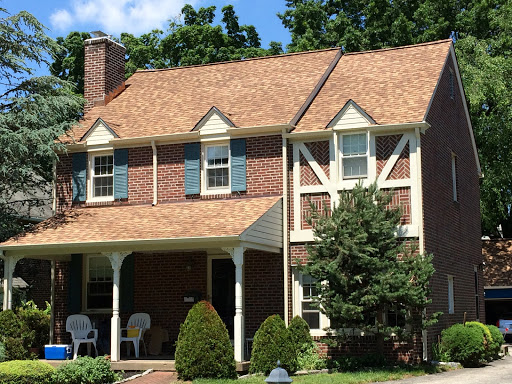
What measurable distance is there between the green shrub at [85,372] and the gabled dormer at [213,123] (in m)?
7.02

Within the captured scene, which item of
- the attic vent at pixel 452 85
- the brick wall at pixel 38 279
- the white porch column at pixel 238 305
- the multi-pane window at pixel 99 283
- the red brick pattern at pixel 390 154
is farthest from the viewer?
the brick wall at pixel 38 279

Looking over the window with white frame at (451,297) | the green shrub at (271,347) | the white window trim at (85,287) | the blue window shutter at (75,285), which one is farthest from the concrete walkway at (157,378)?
the window with white frame at (451,297)

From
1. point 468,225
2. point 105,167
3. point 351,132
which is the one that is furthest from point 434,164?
point 105,167

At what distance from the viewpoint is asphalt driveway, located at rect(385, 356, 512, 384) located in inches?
658

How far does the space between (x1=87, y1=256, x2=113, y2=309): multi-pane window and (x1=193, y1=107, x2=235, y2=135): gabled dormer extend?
185 inches

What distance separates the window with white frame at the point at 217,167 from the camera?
855 inches

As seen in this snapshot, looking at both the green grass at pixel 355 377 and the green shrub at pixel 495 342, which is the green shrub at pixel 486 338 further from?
the green grass at pixel 355 377

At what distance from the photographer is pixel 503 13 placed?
110ft

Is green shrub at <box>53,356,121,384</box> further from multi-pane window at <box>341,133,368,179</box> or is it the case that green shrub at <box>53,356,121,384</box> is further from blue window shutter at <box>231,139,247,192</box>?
multi-pane window at <box>341,133,368,179</box>

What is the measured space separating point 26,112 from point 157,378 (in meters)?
9.26

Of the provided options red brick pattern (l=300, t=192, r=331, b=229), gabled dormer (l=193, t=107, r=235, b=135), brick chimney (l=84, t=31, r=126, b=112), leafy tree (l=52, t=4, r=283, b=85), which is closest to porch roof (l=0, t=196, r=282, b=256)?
red brick pattern (l=300, t=192, r=331, b=229)

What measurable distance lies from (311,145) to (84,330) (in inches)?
306

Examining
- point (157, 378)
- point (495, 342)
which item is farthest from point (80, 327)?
point (495, 342)

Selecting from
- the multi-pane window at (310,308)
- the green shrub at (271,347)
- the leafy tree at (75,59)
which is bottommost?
the green shrub at (271,347)
